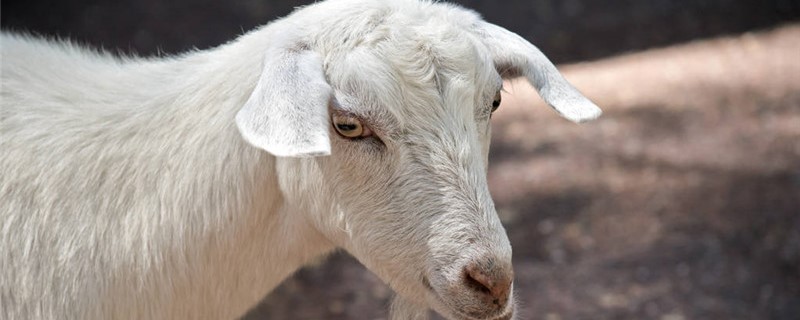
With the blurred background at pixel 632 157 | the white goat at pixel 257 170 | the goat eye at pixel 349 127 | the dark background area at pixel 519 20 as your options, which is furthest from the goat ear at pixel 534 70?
the dark background area at pixel 519 20

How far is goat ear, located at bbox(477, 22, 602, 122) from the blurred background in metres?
1.16

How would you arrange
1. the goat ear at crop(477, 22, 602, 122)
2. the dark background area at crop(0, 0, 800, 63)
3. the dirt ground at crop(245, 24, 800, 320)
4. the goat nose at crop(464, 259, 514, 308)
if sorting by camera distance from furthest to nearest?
the dark background area at crop(0, 0, 800, 63), the dirt ground at crop(245, 24, 800, 320), the goat ear at crop(477, 22, 602, 122), the goat nose at crop(464, 259, 514, 308)

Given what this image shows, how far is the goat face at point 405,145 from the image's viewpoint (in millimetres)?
2523

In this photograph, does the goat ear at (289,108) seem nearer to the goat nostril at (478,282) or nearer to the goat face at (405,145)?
the goat face at (405,145)

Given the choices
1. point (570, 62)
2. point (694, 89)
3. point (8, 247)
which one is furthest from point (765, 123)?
point (8, 247)

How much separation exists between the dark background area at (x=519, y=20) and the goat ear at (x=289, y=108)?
606cm

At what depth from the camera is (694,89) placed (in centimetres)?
766

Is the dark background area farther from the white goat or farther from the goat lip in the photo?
the goat lip

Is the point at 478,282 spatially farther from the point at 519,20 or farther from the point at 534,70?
the point at 519,20

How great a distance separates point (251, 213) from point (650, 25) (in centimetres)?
690

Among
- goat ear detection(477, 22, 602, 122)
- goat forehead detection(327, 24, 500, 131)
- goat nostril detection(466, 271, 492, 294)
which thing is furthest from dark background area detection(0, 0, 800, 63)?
goat nostril detection(466, 271, 492, 294)

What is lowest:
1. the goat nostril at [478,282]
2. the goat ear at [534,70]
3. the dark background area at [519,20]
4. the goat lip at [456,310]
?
the dark background area at [519,20]

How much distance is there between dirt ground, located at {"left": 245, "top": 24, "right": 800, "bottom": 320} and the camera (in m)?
5.37

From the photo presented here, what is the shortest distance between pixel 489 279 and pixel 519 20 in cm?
711
